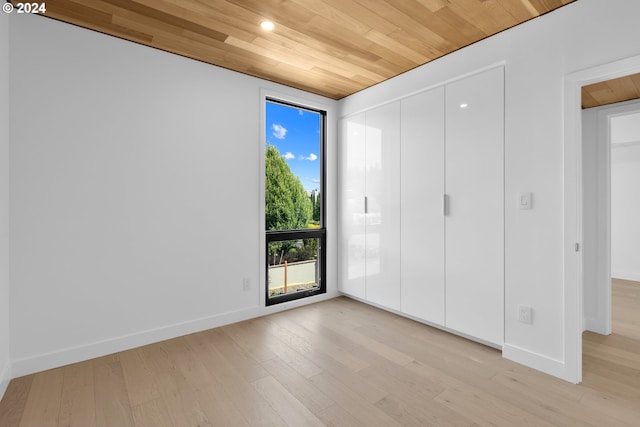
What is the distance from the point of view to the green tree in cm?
345

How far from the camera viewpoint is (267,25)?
227 centimetres

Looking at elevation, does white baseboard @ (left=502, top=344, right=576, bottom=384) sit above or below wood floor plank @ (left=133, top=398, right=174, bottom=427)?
A: above

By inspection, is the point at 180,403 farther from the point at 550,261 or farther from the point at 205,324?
the point at 550,261

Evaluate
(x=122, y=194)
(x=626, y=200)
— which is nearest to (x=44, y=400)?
(x=122, y=194)

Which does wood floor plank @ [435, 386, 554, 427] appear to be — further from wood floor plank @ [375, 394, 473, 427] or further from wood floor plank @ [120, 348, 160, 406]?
wood floor plank @ [120, 348, 160, 406]

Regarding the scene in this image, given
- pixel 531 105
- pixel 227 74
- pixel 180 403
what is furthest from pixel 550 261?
pixel 227 74

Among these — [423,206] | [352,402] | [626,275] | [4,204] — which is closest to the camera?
[352,402]

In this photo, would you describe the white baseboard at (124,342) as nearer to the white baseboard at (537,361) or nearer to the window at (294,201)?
the window at (294,201)

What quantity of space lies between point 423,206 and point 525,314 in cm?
120

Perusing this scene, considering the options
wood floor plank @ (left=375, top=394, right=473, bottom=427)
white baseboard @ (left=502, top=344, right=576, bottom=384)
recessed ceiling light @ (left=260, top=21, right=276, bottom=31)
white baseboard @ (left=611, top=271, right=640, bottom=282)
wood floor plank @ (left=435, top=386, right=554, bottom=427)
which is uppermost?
recessed ceiling light @ (left=260, top=21, right=276, bottom=31)

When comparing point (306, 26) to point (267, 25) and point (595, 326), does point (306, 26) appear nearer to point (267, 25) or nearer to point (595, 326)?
point (267, 25)

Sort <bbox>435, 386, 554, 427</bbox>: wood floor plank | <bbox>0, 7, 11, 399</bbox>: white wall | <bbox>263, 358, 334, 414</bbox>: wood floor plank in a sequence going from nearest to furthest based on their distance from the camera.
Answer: <bbox>435, 386, 554, 427</bbox>: wood floor plank, <bbox>263, 358, 334, 414</bbox>: wood floor plank, <bbox>0, 7, 11, 399</bbox>: white wall

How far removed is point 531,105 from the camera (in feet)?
7.35

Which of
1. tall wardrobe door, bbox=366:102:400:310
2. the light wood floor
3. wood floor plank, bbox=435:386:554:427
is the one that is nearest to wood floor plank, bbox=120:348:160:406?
the light wood floor
